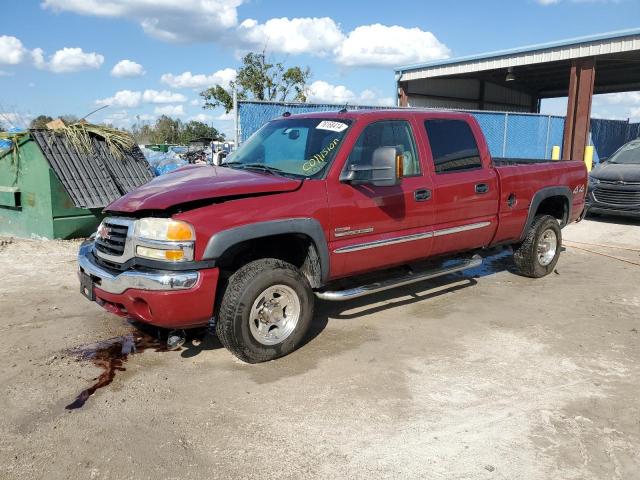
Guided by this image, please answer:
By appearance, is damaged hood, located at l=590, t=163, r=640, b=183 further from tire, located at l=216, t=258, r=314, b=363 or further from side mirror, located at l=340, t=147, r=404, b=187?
tire, located at l=216, t=258, r=314, b=363

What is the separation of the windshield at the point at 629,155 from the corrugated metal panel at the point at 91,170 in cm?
992

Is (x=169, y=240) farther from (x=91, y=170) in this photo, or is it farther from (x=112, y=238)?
(x=91, y=170)

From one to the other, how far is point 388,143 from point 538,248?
2917 mm

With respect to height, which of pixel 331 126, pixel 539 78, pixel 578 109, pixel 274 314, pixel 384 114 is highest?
pixel 539 78

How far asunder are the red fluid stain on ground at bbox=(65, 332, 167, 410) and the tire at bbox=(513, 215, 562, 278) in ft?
A: 14.4

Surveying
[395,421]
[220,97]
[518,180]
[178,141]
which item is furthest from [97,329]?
[178,141]

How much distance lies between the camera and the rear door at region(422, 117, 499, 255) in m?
5.11

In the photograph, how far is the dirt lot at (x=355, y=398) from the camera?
9.55 ft

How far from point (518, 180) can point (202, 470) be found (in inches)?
179

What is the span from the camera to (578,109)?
17.3 metres

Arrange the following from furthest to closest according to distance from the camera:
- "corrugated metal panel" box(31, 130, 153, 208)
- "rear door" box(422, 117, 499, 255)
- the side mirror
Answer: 1. "corrugated metal panel" box(31, 130, 153, 208)
2. "rear door" box(422, 117, 499, 255)
3. the side mirror

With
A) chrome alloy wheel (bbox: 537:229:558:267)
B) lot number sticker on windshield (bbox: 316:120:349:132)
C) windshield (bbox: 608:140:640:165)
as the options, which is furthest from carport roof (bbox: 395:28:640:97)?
lot number sticker on windshield (bbox: 316:120:349:132)

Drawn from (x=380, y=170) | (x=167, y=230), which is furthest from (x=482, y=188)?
(x=167, y=230)

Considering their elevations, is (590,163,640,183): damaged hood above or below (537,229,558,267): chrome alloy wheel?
above
